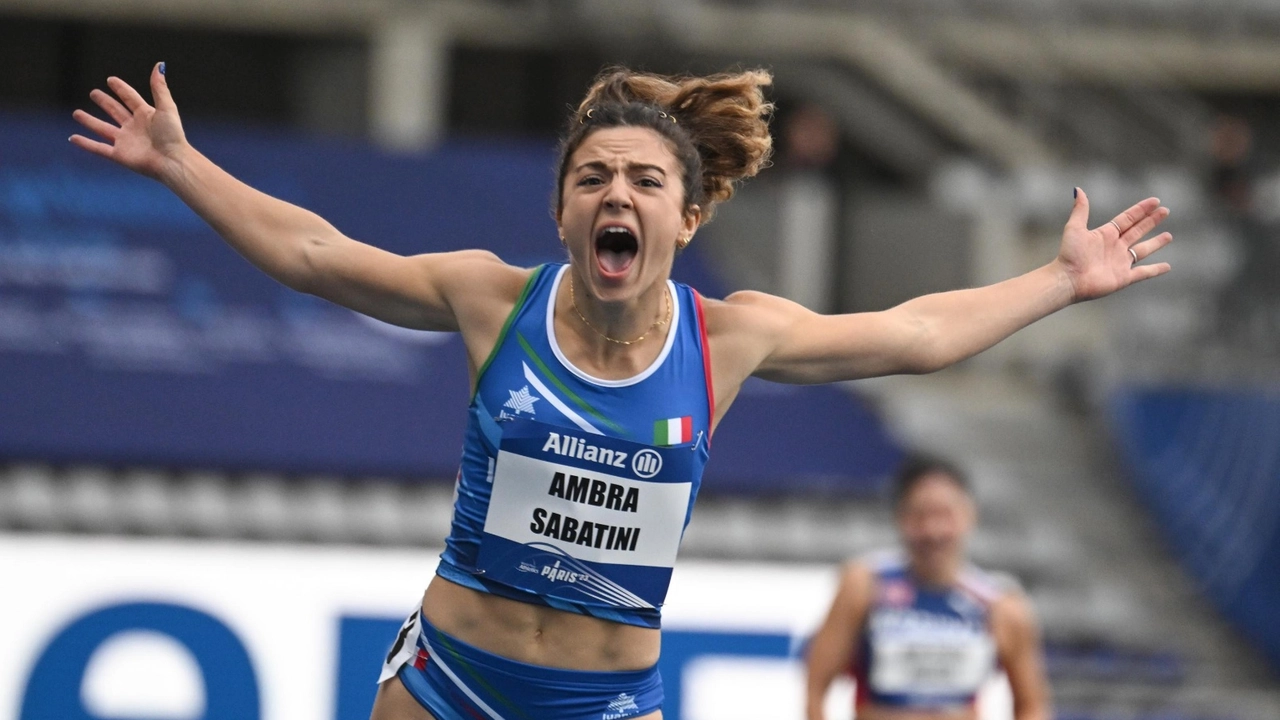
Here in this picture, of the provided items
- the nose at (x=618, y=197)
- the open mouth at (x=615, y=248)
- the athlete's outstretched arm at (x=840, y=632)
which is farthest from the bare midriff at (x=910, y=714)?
the nose at (x=618, y=197)

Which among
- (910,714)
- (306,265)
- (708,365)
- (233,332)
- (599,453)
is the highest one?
(233,332)

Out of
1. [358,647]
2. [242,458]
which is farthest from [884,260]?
[358,647]

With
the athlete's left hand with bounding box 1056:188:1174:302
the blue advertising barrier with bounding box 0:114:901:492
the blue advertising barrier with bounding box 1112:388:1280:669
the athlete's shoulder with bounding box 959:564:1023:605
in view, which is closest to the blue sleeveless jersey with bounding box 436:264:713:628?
the athlete's left hand with bounding box 1056:188:1174:302

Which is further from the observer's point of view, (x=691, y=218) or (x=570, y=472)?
(x=691, y=218)

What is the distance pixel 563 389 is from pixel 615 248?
0.32 m

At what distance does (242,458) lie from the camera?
10352 millimetres

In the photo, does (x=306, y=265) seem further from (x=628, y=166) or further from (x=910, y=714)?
(x=910, y=714)

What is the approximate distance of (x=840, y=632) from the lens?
6.12 metres

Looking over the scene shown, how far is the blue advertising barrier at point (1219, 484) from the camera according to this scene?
10141 millimetres

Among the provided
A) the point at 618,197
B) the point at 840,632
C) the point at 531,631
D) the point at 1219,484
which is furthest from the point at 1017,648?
the point at 1219,484

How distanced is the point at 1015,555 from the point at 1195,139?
5002mm

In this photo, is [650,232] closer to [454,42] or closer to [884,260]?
[884,260]

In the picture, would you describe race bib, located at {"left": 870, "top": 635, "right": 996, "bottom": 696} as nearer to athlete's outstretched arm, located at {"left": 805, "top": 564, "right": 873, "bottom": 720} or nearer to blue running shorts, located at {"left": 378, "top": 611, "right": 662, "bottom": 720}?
athlete's outstretched arm, located at {"left": 805, "top": 564, "right": 873, "bottom": 720}

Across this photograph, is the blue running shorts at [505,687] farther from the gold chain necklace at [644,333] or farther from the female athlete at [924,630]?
the female athlete at [924,630]
